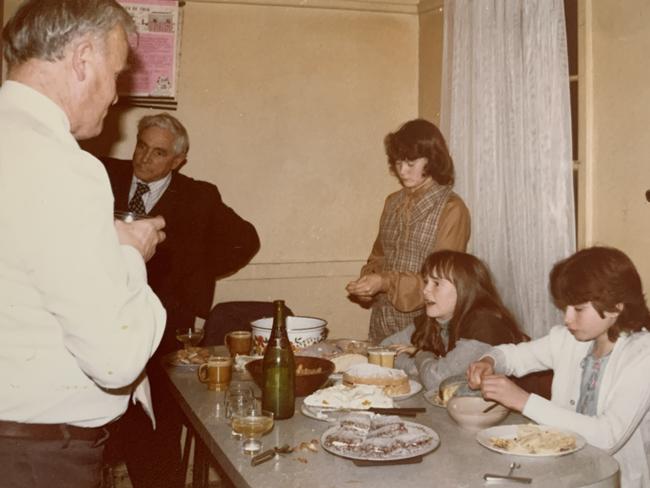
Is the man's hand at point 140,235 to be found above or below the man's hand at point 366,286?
above

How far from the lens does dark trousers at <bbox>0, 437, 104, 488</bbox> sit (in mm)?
1246

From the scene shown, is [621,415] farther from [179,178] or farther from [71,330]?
[179,178]

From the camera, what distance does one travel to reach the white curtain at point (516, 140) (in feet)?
9.13

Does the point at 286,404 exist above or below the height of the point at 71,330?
below

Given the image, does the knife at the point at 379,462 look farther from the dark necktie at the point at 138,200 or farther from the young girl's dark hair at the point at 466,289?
the dark necktie at the point at 138,200

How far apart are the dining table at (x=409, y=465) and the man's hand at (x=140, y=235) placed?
505 millimetres

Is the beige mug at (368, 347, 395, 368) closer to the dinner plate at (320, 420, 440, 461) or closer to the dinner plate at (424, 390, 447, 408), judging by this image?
the dinner plate at (424, 390, 447, 408)

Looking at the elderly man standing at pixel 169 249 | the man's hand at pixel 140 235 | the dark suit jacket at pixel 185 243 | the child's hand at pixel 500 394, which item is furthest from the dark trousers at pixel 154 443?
the man's hand at pixel 140 235

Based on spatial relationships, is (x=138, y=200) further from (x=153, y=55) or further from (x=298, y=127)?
(x=298, y=127)

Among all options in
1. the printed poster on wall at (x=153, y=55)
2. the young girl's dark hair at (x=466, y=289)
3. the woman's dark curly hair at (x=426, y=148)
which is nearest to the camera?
the young girl's dark hair at (x=466, y=289)

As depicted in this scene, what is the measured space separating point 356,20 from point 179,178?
54.5 inches

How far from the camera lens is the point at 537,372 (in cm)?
240

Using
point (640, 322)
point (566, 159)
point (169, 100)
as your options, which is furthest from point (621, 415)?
point (169, 100)

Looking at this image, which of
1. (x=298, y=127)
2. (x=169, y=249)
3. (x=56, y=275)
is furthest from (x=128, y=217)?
(x=298, y=127)
